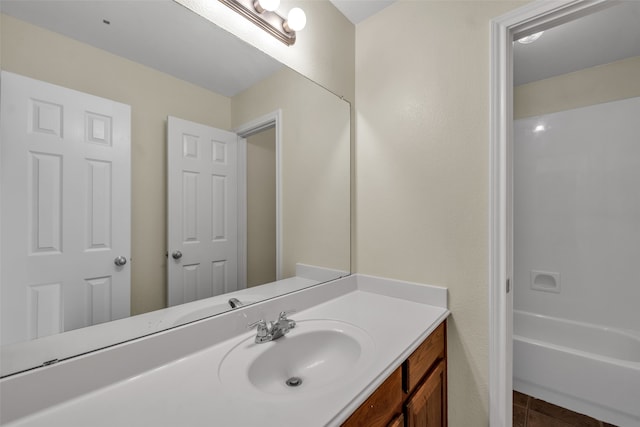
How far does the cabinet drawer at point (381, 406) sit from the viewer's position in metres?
0.63

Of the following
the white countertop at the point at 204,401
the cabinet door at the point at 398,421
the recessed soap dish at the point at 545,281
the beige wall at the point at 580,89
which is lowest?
the cabinet door at the point at 398,421

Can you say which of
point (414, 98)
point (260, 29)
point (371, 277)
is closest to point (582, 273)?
point (371, 277)

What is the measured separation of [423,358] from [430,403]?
0.20 meters

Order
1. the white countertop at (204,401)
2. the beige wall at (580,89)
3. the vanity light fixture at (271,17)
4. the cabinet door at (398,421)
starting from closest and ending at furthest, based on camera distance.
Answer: the white countertop at (204,401) < the cabinet door at (398,421) < the vanity light fixture at (271,17) < the beige wall at (580,89)

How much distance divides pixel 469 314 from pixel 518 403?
1.21 metres

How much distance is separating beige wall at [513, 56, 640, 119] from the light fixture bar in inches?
86.7

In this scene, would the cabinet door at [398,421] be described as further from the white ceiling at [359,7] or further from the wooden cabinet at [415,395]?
the white ceiling at [359,7]

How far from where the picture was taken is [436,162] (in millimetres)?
1244

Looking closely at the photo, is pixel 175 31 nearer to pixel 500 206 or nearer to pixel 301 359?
pixel 301 359

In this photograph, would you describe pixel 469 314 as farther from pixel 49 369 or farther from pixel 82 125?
pixel 82 125

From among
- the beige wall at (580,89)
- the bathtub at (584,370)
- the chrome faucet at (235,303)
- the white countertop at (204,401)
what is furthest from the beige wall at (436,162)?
the beige wall at (580,89)

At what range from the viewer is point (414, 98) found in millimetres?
1307

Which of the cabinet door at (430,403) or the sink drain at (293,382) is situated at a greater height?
the sink drain at (293,382)

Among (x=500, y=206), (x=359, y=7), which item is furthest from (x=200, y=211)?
(x=359, y=7)
